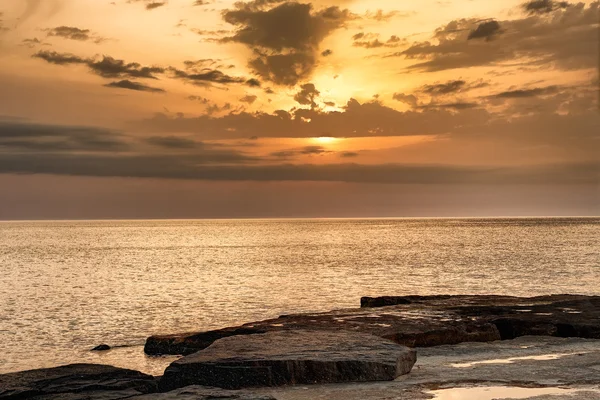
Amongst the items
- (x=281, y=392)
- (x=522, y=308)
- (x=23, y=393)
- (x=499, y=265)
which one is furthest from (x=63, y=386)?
(x=499, y=265)

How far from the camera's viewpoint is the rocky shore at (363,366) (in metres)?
13.2

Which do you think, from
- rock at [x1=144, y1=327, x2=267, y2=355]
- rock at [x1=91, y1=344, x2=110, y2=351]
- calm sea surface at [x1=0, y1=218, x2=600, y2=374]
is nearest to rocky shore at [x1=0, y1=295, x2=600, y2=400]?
rock at [x1=144, y1=327, x2=267, y2=355]

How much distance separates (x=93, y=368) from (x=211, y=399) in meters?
6.29

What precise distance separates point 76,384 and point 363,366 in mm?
6031

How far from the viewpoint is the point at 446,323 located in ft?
68.9

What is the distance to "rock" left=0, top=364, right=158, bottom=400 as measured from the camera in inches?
545

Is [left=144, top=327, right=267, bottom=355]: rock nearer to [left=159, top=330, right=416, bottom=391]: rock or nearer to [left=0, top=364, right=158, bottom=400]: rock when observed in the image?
[left=0, top=364, right=158, bottom=400]: rock

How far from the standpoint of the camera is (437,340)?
1962 cm

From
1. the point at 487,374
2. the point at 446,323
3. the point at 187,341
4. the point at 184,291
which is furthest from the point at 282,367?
the point at 184,291

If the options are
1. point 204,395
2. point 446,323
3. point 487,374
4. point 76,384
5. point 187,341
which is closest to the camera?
point 204,395

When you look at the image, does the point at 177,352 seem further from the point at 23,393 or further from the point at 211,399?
the point at 211,399

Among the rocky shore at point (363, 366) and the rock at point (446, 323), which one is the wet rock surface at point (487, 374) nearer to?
the rocky shore at point (363, 366)

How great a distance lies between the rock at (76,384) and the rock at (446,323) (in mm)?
6441

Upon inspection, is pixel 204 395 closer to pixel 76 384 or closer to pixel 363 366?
pixel 363 366
